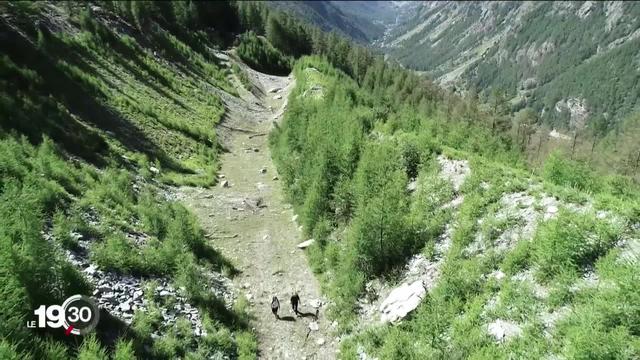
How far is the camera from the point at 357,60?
507 feet

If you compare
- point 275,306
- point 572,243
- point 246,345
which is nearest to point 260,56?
point 275,306

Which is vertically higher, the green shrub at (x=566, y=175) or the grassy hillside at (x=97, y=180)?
the green shrub at (x=566, y=175)

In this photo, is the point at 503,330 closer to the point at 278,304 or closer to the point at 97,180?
the point at 278,304

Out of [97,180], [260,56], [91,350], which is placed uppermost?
[91,350]

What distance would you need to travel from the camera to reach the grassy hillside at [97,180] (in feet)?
48.6

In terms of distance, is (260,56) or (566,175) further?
(260,56)

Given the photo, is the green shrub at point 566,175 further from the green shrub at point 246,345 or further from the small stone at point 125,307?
the small stone at point 125,307

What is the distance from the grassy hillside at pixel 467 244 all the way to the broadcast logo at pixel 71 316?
10.3m

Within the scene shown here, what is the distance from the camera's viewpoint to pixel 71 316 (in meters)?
14.8

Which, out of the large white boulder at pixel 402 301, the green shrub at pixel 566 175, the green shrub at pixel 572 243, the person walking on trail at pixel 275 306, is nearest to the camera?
the green shrub at pixel 572 243


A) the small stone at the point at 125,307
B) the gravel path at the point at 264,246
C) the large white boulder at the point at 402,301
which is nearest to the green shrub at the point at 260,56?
the gravel path at the point at 264,246

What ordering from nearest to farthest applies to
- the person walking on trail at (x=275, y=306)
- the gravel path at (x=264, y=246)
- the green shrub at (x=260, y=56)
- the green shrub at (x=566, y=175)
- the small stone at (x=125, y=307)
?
the small stone at (x=125, y=307), the gravel path at (x=264, y=246), the person walking on trail at (x=275, y=306), the green shrub at (x=566, y=175), the green shrub at (x=260, y=56)

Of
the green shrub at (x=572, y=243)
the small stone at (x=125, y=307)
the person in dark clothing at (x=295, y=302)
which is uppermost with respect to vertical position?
the green shrub at (x=572, y=243)

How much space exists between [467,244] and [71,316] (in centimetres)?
1565
